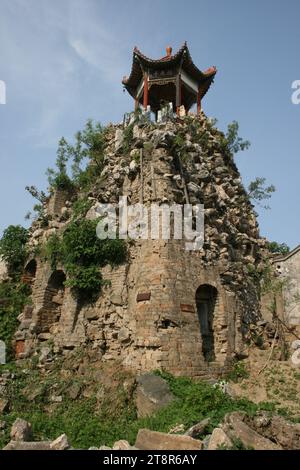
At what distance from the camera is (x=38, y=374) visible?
10.3m

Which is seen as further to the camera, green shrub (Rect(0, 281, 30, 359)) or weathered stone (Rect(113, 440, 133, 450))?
green shrub (Rect(0, 281, 30, 359))

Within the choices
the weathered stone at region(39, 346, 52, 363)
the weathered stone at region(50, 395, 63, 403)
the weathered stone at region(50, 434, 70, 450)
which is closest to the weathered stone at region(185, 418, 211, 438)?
the weathered stone at region(50, 434, 70, 450)

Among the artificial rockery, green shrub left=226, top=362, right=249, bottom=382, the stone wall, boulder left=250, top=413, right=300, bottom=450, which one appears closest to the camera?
boulder left=250, top=413, right=300, bottom=450

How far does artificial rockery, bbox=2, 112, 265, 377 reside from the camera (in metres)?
9.63

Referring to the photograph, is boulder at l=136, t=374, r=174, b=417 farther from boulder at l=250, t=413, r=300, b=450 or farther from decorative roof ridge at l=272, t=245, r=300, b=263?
decorative roof ridge at l=272, t=245, r=300, b=263

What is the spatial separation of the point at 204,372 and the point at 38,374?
15.1 ft

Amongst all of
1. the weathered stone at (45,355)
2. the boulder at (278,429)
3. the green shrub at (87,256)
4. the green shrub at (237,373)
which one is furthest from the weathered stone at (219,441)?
the weathered stone at (45,355)

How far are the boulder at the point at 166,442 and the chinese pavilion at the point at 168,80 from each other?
53.2 feet

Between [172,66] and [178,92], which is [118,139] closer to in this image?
[178,92]

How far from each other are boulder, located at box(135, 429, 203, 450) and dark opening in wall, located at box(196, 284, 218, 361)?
5833mm

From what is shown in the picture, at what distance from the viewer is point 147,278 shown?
395 inches

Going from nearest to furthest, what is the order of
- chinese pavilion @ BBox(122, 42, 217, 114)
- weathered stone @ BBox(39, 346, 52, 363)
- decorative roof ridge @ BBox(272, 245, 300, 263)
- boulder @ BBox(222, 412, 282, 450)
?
boulder @ BBox(222, 412, 282, 450)
weathered stone @ BBox(39, 346, 52, 363)
decorative roof ridge @ BBox(272, 245, 300, 263)
chinese pavilion @ BBox(122, 42, 217, 114)

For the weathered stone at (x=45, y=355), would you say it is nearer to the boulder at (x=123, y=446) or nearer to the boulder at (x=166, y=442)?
the boulder at (x=123, y=446)

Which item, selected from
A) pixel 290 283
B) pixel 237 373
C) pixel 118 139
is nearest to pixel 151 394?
pixel 237 373
